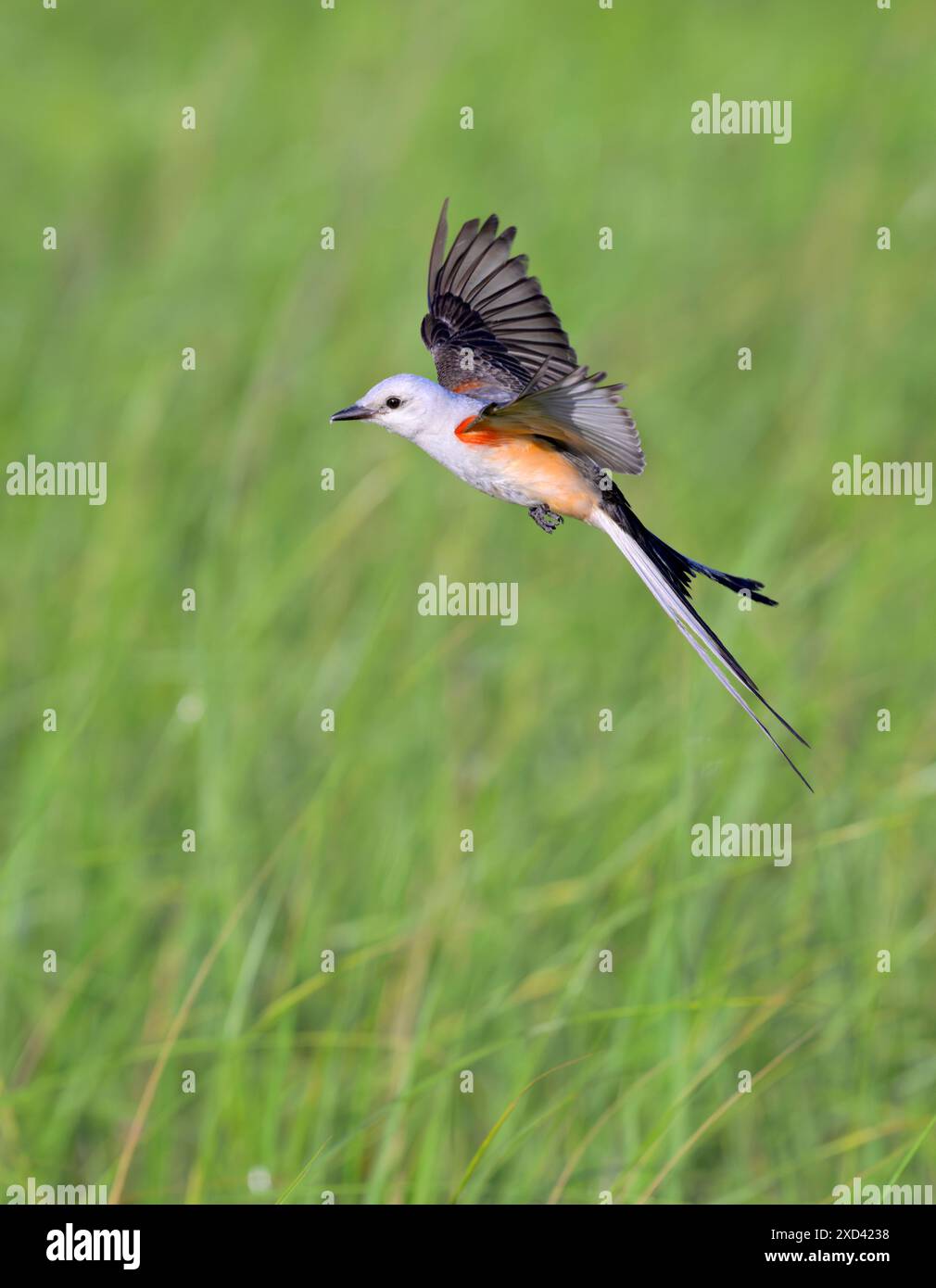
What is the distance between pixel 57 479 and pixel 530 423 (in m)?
4.96

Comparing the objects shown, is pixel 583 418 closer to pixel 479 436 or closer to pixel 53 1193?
pixel 479 436

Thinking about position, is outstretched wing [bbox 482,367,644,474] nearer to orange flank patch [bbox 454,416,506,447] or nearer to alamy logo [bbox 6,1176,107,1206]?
orange flank patch [bbox 454,416,506,447]

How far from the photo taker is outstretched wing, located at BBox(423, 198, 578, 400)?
127cm

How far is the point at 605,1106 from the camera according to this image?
4004 mm

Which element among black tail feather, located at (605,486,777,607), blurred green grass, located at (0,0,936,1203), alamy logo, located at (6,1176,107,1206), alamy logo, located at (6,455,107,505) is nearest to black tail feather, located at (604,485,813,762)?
black tail feather, located at (605,486,777,607)

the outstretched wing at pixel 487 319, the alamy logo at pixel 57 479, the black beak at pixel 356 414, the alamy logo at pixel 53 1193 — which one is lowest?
the alamy logo at pixel 53 1193

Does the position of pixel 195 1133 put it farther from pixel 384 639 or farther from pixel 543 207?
pixel 543 207

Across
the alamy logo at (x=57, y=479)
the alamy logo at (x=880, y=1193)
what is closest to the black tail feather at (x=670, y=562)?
the alamy logo at (x=880, y=1193)

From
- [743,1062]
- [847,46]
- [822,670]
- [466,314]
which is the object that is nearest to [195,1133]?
[743,1062]

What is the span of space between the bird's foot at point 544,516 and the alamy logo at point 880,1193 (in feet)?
7.40

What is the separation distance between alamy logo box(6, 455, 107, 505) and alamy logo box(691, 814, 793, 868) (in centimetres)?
270

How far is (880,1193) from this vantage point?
10.6 ft

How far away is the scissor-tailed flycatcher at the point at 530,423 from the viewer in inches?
38.5

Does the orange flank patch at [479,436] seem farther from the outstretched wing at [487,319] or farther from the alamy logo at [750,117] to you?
the alamy logo at [750,117]
